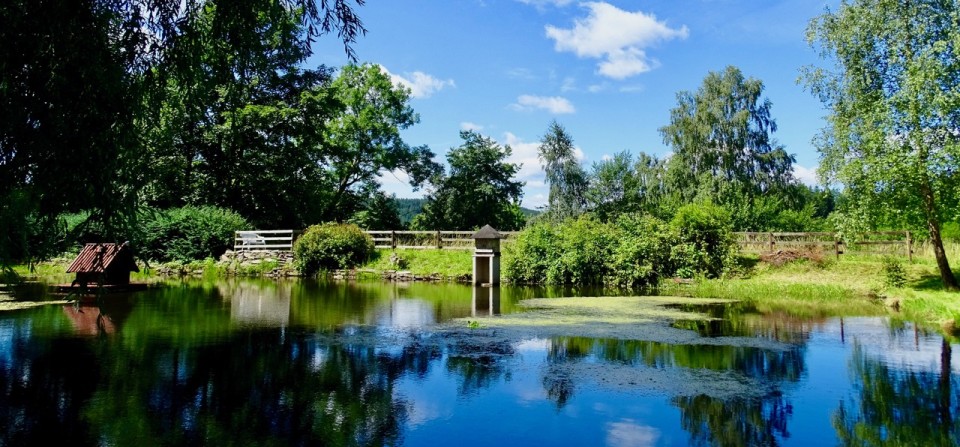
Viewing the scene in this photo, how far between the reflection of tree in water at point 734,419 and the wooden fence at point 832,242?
17969 mm

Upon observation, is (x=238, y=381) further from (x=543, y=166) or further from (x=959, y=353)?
(x=543, y=166)

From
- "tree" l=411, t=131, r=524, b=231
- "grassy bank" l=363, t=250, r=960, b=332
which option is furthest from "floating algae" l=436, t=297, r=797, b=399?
"tree" l=411, t=131, r=524, b=231

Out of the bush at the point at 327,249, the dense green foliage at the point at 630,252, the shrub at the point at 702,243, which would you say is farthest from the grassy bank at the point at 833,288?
the bush at the point at 327,249

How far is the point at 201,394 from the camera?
6883 millimetres

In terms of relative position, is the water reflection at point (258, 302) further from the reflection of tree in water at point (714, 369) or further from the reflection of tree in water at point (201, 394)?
the reflection of tree in water at point (714, 369)

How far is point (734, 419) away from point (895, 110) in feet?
50.8

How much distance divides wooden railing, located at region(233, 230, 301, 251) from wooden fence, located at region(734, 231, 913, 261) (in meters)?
21.4

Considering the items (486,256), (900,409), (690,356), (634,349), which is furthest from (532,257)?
(900,409)

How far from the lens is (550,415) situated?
6.43 meters

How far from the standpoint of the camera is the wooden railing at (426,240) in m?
29.4

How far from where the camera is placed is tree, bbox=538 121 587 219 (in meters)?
39.5

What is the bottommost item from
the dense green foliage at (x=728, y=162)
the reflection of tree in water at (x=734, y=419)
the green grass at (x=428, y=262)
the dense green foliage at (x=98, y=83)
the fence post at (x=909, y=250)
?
the reflection of tree in water at (x=734, y=419)

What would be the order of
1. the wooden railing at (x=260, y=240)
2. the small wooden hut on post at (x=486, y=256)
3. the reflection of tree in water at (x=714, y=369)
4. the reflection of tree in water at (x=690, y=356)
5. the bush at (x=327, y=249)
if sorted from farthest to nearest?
the wooden railing at (x=260, y=240) → the bush at (x=327, y=249) → the small wooden hut on post at (x=486, y=256) → the reflection of tree in water at (x=690, y=356) → the reflection of tree in water at (x=714, y=369)

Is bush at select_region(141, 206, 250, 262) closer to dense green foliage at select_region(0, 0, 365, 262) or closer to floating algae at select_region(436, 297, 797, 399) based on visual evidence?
floating algae at select_region(436, 297, 797, 399)
